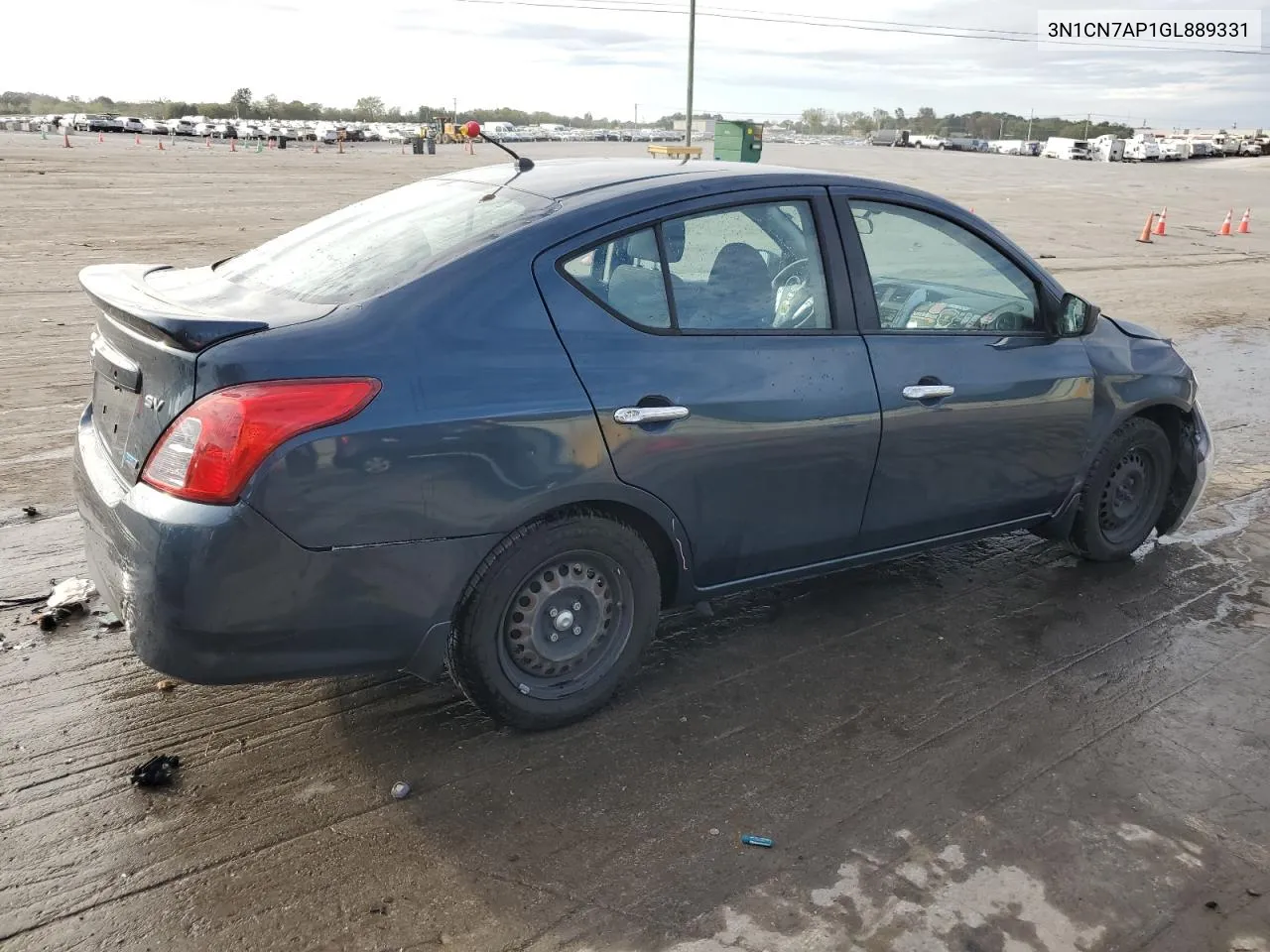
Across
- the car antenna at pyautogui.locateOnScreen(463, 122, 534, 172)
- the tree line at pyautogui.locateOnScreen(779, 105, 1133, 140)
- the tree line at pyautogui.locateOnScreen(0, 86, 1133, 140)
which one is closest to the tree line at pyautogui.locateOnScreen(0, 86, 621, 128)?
the tree line at pyautogui.locateOnScreen(0, 86, 1133, 140)

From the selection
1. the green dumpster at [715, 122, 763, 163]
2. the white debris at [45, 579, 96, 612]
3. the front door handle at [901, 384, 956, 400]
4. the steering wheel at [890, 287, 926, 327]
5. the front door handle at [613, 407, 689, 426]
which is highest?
the green dumpster at [715, 122, 763, 163]

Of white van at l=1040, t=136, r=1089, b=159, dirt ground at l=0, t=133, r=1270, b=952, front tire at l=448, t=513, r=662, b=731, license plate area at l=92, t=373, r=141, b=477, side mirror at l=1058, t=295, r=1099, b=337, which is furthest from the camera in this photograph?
white van at l=1040, t=136, r=1089, b=159

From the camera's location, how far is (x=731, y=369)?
11.5 ft

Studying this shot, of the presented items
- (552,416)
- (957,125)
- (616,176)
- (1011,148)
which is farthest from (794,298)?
(957,125)

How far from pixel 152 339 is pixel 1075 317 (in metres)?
3.59

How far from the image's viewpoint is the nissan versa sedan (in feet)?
9.23

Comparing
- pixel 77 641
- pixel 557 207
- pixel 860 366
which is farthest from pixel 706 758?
pixel 77 641

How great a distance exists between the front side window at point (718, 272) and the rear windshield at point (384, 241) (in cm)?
32

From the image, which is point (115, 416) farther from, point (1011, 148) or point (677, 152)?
point (1011, 148)

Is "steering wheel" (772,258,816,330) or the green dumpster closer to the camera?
"steering wheel" (772,258,816,330)

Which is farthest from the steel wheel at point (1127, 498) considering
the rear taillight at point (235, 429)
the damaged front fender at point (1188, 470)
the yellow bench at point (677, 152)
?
the yellow bench at point (677, 152)

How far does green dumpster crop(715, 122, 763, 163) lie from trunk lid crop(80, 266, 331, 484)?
87.0 feet

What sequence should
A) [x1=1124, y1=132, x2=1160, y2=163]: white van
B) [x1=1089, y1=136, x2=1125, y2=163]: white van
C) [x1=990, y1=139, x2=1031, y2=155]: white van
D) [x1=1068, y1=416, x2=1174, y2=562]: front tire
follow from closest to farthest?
[x1=1068, y1=416, x2=1174, y2=562]: front tire
[x1=1124, y1=132, x2=1160, y2=163]: white van
[x1=1089, y1=136, x2=1125, y2=163]: white van
[x1=990, y1=139, x2=1031, y2=155]: white van

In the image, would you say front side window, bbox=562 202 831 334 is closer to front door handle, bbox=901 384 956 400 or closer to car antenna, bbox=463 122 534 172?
front door handle, bbox=901 384 956 400
